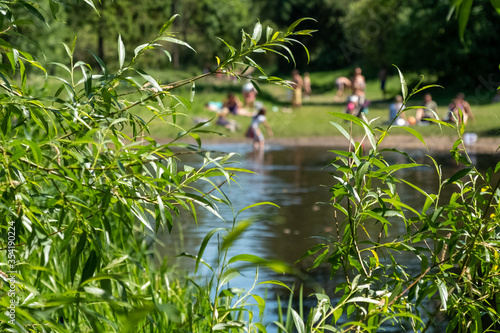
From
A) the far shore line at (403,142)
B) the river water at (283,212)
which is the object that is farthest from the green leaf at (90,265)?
the far shore line at (403,142)

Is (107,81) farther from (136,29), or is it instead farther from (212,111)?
(136,29)

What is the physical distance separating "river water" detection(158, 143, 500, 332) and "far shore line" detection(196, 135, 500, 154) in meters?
0.88

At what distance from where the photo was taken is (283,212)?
412 inches

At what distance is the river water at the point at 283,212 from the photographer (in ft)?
22.4

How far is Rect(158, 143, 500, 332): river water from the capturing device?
6.81m

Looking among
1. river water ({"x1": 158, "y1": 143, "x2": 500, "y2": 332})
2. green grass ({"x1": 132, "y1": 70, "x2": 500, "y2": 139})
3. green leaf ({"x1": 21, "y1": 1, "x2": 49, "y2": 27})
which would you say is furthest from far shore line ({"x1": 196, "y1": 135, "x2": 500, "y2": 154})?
green leaf ({"x1": 21, "y1": 1, "x2": 49, "y2": 27})

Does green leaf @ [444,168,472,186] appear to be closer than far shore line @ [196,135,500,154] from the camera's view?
Yes

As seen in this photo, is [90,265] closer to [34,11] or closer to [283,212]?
[34,11]

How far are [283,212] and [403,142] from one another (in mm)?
10731

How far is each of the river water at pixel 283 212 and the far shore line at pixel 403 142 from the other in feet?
2.88

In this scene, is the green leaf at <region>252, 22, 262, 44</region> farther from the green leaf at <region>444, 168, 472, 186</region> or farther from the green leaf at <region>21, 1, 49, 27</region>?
the green leaf at <region>444, 168, 472, 186</region>

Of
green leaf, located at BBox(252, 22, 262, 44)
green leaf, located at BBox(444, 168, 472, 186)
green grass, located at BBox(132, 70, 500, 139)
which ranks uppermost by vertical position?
green leaf, located at BBox(252, 22, 262, 44)

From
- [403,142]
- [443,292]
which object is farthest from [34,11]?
[403,142]

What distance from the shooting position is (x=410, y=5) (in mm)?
35281
